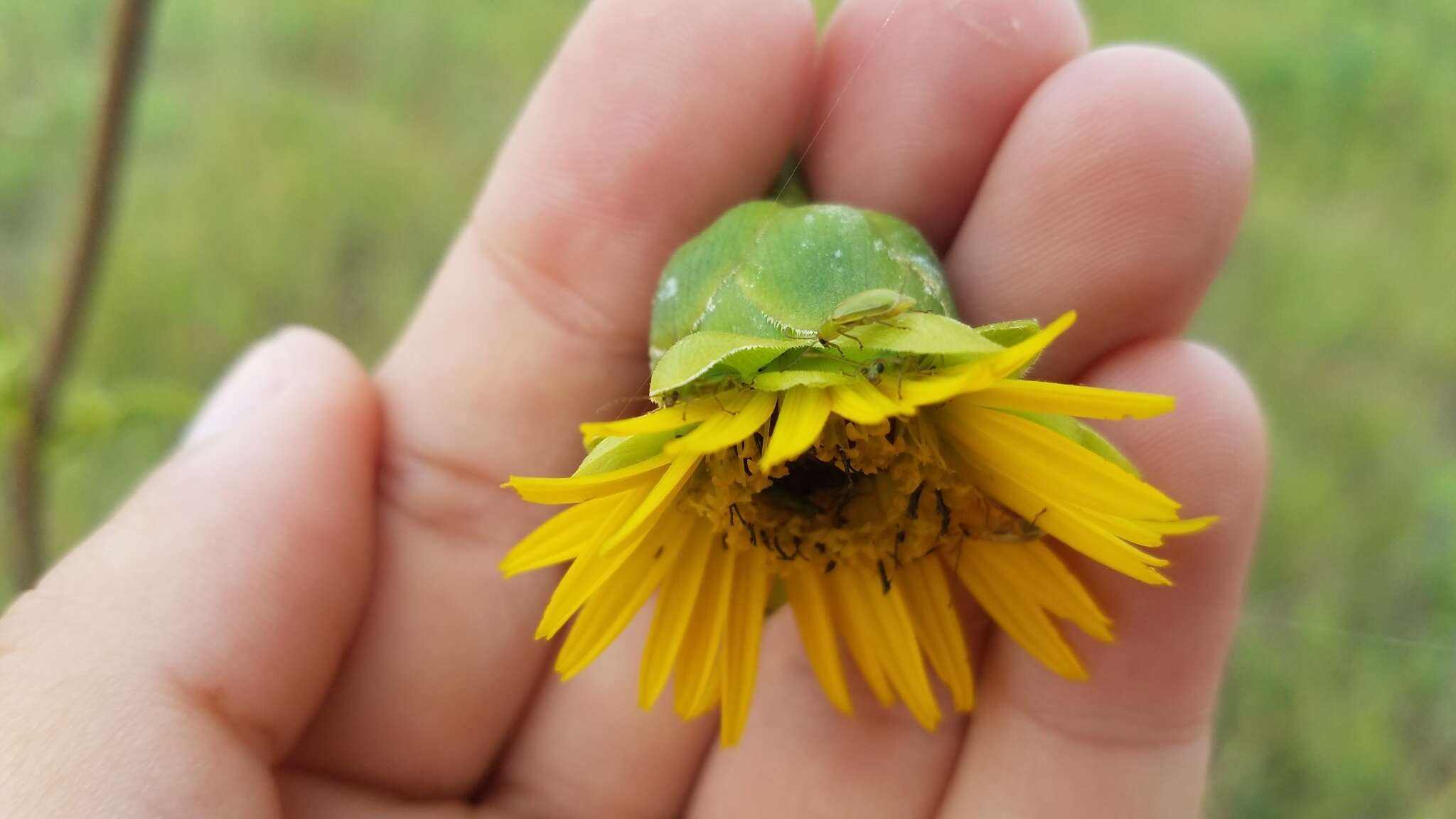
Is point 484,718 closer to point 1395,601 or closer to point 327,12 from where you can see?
point 1395,601

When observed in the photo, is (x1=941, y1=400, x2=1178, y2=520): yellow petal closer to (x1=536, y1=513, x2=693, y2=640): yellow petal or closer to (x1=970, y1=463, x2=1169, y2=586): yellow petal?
(x1=970, y1=463, x2=1169, y2=586): yellow petal

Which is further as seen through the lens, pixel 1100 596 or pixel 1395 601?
pixel 1395 601

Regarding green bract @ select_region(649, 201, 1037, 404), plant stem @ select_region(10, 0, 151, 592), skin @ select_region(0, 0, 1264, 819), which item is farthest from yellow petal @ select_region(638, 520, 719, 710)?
plant stem @ select_region(10, 0, 151, 592)

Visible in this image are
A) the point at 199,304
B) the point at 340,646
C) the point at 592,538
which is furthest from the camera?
the point at 199,304

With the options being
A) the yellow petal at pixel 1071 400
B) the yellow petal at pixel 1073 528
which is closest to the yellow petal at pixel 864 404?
the yellow petal at pixel 1071 400

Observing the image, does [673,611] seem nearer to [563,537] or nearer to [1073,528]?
[563,537]

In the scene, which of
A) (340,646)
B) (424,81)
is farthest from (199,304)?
(340,646)
